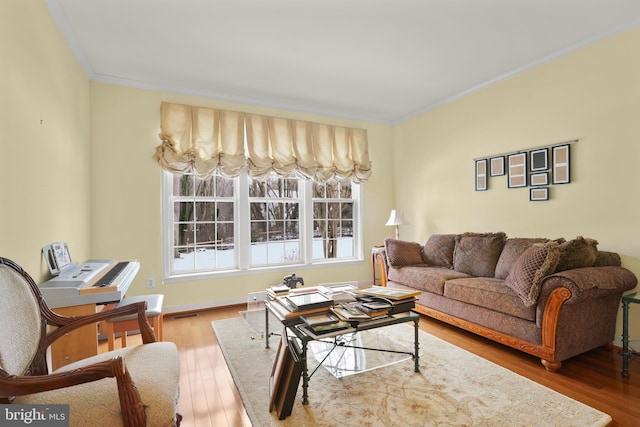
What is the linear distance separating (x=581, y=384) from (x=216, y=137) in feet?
13.7

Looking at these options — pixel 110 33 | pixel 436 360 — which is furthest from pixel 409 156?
pixel 110 33

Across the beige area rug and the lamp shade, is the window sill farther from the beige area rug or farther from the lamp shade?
the beige area rug

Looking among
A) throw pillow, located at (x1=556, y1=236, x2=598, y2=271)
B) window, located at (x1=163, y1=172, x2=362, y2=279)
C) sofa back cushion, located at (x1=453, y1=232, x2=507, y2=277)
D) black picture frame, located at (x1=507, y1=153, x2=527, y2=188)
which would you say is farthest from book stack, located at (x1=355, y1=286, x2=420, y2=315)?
window, located at (x1=163, y1=172, x2=362, y2=279)

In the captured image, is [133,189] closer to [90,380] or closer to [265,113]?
[265,113]

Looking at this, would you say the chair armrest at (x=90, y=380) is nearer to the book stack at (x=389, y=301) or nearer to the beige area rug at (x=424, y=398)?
the beige area rug at (x=424, y=398)

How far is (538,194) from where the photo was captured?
3.38 meters

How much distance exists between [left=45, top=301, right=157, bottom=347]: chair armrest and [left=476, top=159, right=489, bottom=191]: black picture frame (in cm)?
377

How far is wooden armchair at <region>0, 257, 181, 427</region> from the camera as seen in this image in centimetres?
114

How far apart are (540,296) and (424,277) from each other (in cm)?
122

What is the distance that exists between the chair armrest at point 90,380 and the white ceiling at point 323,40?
249 centimetres

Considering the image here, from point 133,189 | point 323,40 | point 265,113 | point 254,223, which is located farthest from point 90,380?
point 265,113

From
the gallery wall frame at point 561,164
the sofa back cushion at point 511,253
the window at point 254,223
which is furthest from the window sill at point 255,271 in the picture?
the gallery wall frame at point 561,164

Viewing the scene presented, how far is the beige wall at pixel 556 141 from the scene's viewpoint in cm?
277

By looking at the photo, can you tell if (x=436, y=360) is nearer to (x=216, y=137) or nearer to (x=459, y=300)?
(x=459, y=300)
